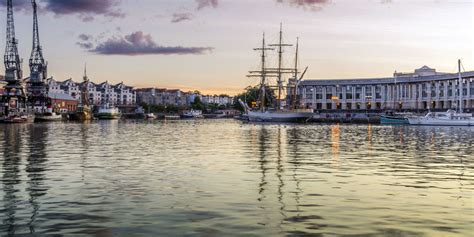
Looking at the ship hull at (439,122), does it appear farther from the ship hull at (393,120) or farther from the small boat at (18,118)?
the small boat at (18,118)

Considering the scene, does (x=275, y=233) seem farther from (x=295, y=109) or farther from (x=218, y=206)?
(x=295, y=109)

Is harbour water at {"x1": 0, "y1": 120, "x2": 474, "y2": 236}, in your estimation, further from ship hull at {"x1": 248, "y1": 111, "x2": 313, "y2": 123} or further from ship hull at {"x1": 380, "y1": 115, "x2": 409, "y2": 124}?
ship hull at {"x1": 248, "y1": 111, "x2": 313, "y2": 123}

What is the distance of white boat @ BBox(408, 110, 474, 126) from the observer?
139 meters

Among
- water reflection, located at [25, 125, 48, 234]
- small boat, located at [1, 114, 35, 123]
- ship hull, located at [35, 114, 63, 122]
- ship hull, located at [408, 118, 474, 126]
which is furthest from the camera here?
ship hull, located at [35, 114, 63, 122]

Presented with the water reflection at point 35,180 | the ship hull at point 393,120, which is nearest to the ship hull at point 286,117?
the ship hull at point 393,120

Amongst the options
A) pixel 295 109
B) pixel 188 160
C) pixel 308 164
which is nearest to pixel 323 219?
pixel 308 164

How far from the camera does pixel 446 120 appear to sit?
142875mm

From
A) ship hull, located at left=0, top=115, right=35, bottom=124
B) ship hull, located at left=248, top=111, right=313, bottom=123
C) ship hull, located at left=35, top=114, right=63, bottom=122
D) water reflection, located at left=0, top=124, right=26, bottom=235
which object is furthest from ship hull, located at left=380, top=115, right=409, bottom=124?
water reflection, located at left=0, top=124, right=26, bottom=235

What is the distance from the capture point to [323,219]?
1739 centimetres

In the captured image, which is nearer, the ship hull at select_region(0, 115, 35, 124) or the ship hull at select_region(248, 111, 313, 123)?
the ship hull at select_region(0, 115, 35, 124)

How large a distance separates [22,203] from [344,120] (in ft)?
587

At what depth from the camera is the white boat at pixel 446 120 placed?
5463 inches

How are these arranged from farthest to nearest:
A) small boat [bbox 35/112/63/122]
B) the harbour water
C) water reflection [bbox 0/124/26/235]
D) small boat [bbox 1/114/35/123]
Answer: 1. small boat [bbox 35/112/63/122]
2. small boat [bbox 1/114/35/123]
3. water reflection [bbox 0/124/26/235]
4. the harbour water

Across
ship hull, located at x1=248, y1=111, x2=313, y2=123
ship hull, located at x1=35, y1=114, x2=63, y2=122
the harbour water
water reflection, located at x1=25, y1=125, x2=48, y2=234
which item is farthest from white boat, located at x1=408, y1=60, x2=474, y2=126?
water reflection, located at x1=25, y1=125, x2=48, y2=234
